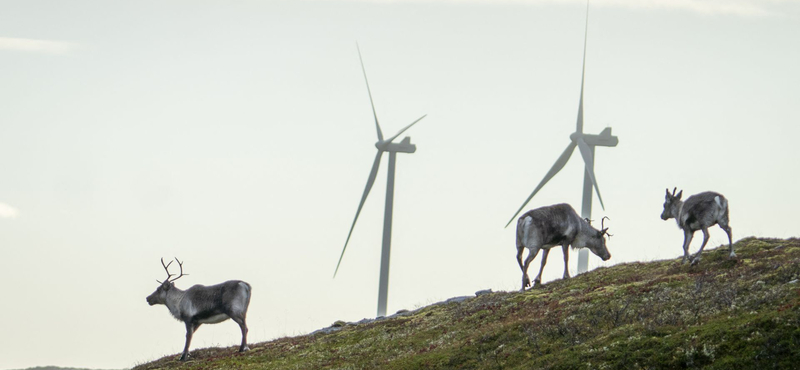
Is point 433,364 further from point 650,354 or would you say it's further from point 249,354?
point 249,354

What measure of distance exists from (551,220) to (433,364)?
16.1 meters

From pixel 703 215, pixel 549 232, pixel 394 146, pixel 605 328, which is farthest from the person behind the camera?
pixel 394 146

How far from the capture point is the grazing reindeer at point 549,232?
41.9 m

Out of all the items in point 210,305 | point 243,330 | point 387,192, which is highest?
point 387,192

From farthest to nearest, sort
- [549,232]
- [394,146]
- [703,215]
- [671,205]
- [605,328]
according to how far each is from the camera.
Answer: [394,146], [549,232], [671,205], [703,215], [605,328]

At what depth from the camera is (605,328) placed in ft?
91.2

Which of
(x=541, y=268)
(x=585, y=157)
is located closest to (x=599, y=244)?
(x=541, y=268)

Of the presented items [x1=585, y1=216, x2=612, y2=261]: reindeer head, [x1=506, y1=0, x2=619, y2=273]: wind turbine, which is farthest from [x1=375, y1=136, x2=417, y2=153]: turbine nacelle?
[x1=585, y1=216, x2=612, y2=261]: reindeer head

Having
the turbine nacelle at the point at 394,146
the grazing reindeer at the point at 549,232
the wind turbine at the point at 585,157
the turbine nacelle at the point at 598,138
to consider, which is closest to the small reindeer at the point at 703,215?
the grazing reindeer at the point at 549,232

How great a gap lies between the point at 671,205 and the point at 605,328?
13609 mm

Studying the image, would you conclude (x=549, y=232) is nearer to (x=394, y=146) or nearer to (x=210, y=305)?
(x=210, y=305)

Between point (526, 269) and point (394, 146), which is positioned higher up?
point (394, 146)

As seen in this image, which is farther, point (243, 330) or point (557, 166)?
point (557, 166)

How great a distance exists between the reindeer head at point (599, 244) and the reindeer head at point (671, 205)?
5.73 m
